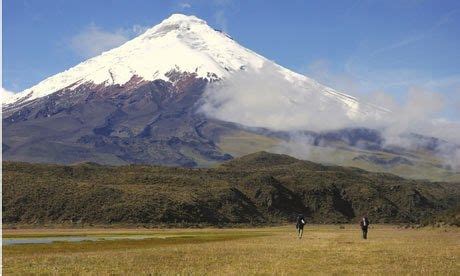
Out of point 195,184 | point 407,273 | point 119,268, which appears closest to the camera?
point 407,273

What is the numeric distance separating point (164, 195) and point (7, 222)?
105ft

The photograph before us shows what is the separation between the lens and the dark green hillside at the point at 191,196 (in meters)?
119

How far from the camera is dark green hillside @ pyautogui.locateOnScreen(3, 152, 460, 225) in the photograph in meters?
119

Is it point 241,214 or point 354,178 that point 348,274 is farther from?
point 354,178

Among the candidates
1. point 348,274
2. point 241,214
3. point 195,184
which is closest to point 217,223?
point 241,214

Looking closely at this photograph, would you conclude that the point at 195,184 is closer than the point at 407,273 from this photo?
No

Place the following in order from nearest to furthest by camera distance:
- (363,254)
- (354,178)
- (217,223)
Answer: (363,254)
(217,223)
(354,178)

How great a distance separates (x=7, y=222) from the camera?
11231cm

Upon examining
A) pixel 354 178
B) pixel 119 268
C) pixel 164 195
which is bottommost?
pixel 119 268

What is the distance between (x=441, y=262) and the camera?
Answer: 31281 mm

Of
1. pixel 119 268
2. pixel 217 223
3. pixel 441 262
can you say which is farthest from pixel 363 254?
pixel 217 223

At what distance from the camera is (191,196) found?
13325cm

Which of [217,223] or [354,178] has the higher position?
[354,178]

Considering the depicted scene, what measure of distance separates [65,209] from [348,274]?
98889 millimetres
